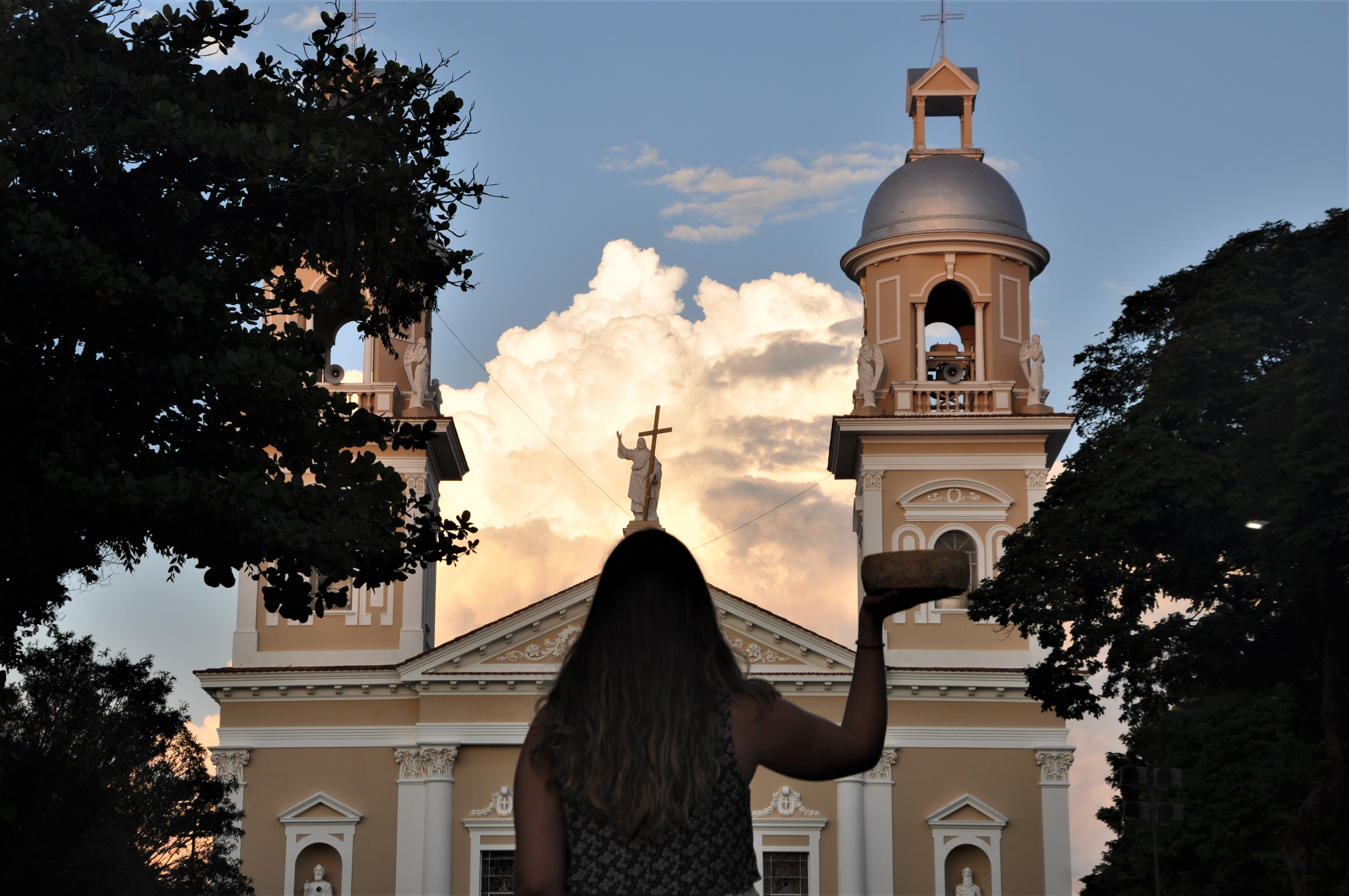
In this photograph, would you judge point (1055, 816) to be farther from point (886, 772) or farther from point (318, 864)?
point (318, 864)

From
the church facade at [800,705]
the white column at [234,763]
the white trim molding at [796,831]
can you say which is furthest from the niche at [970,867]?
the white column at [234,763]

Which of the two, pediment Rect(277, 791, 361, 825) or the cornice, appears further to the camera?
the cornice

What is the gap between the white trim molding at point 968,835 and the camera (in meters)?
29.1

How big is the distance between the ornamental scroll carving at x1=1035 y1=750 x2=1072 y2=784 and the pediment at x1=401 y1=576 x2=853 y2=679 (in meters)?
4.10

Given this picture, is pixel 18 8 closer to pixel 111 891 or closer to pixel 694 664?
pixel 694 664

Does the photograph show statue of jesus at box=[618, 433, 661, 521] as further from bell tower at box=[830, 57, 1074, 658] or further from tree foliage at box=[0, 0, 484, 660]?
tree foliage at box=[0, 0, 484, 660]

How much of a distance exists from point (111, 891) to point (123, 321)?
8.96 m

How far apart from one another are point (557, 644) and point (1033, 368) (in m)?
11.2

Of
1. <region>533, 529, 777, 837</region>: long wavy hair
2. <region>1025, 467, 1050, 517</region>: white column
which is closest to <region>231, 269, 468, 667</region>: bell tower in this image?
<region>1025, 467, 1050, 517</region>: white column

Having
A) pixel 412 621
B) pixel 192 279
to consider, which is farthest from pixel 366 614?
pixel 192 279

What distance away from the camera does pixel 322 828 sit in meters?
29.7

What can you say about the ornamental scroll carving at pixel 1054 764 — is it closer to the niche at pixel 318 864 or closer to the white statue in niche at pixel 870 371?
the niche at pixel 318 864

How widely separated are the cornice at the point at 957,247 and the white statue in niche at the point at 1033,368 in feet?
6.57

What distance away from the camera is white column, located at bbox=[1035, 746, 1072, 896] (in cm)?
2889
